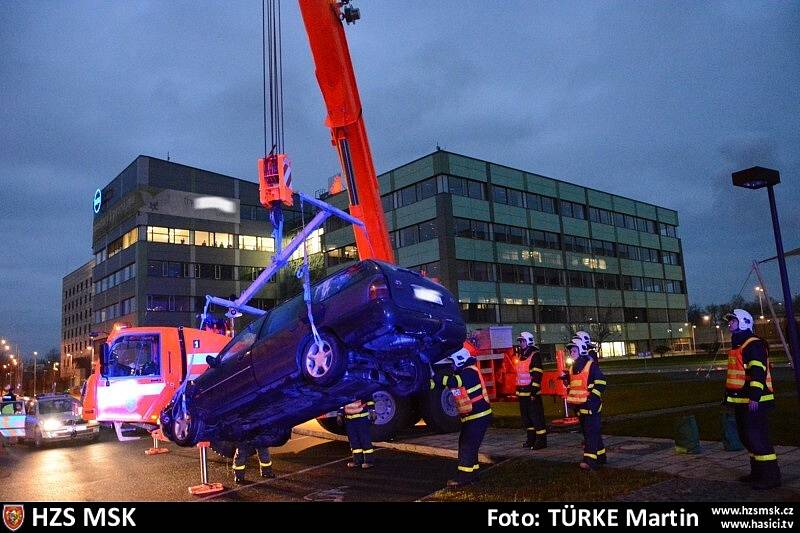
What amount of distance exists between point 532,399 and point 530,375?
0.39m

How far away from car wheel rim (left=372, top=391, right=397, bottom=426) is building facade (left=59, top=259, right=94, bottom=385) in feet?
235

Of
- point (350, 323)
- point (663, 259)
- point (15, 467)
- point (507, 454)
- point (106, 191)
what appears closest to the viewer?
point (350, 323)

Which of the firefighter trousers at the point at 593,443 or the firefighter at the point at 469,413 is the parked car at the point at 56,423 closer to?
the firefighter at the point at 469,413

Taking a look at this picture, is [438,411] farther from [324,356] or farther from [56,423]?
[56,423]

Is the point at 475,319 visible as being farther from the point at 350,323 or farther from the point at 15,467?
the point at 350,323

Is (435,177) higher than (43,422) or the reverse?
higher

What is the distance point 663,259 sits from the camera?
66.2 meters

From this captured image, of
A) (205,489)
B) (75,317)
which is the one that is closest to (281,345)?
(205,489)

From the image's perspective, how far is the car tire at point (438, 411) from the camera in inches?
459

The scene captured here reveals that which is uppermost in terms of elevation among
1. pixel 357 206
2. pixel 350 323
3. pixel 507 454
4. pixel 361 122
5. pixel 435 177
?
pixel 435 177

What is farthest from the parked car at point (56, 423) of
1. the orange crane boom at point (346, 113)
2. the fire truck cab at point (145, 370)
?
the orange crane boom at point (346, 113)

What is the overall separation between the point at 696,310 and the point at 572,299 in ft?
228
